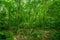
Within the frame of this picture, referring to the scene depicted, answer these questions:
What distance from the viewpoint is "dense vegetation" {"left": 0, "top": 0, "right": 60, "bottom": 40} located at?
320cm

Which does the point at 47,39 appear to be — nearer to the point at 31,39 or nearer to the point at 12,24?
the point at 31,39

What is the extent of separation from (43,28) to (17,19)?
55 centimetres

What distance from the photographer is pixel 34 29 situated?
3.25m

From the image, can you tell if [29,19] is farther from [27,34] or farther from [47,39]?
[47,39]

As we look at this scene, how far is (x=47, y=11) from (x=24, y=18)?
493 mm

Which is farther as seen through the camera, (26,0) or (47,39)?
(26,0)

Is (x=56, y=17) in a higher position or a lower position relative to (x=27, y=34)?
higher

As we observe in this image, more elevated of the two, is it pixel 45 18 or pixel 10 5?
pixel 10 5

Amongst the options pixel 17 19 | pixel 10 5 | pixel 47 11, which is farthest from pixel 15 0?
pixel 47 11

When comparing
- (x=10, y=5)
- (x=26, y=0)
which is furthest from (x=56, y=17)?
(x=10, y=5)

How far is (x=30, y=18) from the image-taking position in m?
3.26

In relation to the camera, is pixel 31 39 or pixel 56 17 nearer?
pixel 31 39

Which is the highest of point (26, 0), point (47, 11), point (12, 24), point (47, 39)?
point (26, 0)

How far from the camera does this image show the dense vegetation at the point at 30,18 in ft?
10.5
